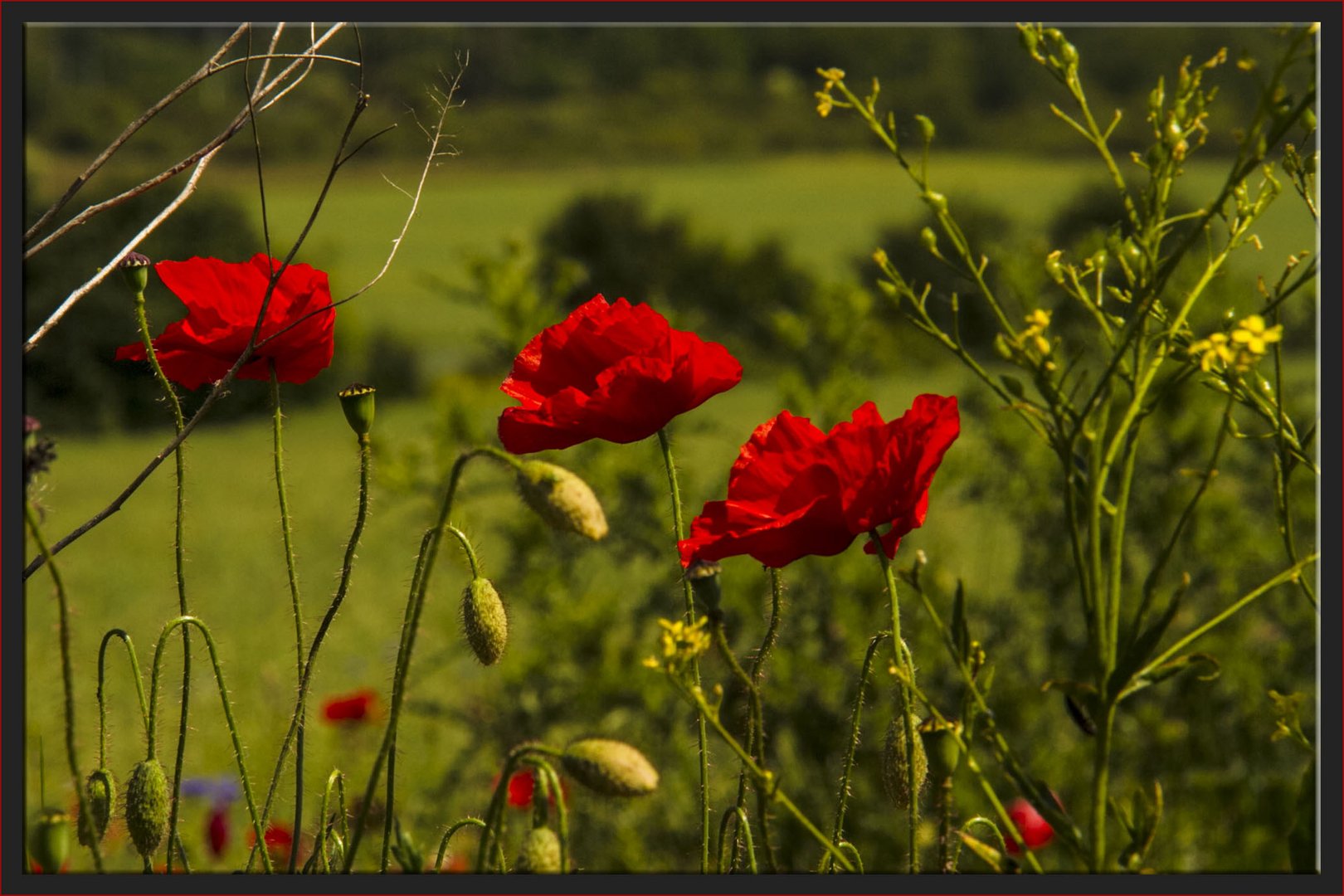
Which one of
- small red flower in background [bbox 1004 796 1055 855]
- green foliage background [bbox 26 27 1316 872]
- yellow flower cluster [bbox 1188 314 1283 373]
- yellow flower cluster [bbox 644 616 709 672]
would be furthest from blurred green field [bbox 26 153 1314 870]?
small red flower in background [bbox 1004 796 1055 855]

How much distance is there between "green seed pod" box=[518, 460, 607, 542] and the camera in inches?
17.1

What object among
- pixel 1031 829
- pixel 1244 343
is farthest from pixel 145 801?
pixel 1031 829

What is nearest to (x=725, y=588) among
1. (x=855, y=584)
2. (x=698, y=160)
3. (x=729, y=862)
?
(x=855, y=584)

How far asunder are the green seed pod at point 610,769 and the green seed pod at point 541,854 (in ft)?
0.06

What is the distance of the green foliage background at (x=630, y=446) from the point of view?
1.66 m

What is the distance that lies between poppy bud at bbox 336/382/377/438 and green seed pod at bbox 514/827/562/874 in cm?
16

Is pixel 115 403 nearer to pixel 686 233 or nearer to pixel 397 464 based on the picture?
pixel 686 233

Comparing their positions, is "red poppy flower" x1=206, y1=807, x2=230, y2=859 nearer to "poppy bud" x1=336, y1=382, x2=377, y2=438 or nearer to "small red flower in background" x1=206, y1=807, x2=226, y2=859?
"small red flower in background" x1=206, y1=807, x2=226, y2=859

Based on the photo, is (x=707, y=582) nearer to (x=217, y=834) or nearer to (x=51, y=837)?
(x=51, y=837)

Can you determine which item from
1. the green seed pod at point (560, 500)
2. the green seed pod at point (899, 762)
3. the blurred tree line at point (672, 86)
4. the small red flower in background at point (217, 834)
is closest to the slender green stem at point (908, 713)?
the green seed pod at point (899, 762)

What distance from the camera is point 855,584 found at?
164 cm

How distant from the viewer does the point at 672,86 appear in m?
7.95

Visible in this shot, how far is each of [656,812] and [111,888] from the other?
1308 millimetres

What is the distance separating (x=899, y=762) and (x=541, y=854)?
15 centimetres
